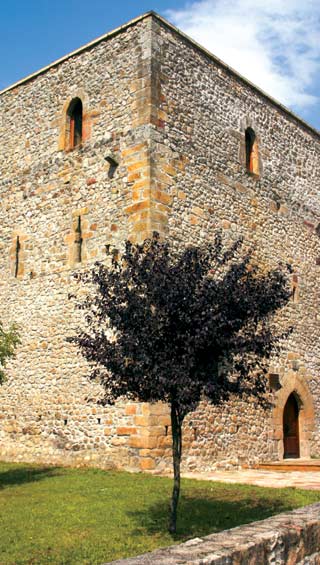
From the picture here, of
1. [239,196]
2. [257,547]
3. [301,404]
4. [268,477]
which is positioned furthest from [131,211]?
[257,547]

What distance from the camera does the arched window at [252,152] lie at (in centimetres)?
1552

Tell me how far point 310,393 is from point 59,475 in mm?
7311

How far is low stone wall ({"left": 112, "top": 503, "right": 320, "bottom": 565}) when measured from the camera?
12.4ft

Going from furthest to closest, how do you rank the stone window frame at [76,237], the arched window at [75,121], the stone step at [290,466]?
the arched window at [75,121], the stone window frame at [76,237], the stone step at [290,466]

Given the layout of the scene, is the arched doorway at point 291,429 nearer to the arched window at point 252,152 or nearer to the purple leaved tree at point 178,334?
the arched window at point 252,152

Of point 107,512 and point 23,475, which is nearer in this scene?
point 107,512

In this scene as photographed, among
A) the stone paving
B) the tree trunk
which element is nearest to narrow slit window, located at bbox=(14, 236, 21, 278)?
the stone paving

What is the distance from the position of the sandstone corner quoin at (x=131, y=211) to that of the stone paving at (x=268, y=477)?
45 cm

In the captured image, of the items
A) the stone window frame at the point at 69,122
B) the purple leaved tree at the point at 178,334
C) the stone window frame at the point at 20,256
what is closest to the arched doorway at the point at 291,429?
the stone window frame at the point at 20,256

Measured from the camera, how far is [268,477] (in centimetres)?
1140

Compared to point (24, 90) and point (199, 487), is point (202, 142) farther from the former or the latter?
point (199, 487)

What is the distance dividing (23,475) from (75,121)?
7.91 metres

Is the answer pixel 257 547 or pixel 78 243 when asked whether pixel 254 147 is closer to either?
pixel 78 243

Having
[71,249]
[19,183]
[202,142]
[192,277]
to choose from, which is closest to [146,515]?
[192,277]
